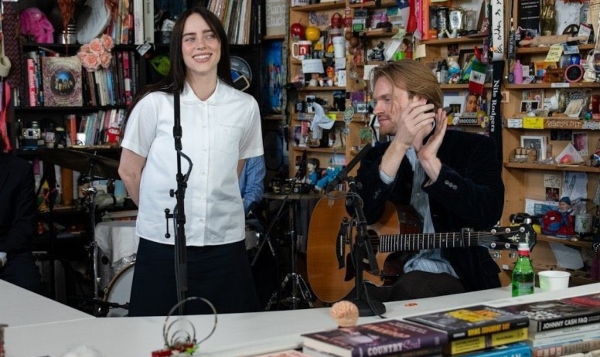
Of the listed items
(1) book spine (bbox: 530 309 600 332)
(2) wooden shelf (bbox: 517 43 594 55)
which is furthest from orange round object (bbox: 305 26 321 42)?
(1) book spine (bbox: 530 309 600 332)

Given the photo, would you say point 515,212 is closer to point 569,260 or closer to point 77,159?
point 569,260

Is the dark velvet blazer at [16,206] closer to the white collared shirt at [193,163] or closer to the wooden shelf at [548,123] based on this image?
the white collared shirt at [193,163]

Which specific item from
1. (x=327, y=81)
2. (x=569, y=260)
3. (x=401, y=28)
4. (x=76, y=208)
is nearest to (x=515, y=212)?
→ (x=569, y=260)

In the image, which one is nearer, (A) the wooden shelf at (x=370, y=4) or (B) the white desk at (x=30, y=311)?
(B) the white desk at (x=30, y=311)

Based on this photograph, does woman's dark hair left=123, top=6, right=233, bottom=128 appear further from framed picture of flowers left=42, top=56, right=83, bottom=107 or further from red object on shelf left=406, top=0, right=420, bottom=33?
framed picture of flowers left=42, top=56, right=83, bottom=107

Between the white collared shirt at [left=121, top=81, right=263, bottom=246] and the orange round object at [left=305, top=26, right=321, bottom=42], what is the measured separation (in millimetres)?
3546

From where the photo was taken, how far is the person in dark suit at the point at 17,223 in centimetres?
442

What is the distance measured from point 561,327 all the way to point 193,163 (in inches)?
57.5

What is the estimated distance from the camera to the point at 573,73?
479cm

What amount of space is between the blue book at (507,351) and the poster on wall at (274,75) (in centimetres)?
507

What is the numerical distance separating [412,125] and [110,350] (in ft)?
4.17

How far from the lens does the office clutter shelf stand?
189 inches

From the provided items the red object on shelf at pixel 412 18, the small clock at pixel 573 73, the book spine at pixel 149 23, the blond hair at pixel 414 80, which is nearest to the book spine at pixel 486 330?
the blond hair at pixel 414 80

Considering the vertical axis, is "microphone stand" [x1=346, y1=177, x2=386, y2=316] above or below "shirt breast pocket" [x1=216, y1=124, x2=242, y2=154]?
below
